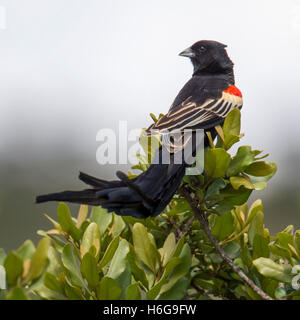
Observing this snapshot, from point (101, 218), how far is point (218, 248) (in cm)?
60

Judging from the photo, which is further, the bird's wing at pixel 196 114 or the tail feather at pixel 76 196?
the bird's wing at pixel 196 114

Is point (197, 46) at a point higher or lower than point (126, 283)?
higher

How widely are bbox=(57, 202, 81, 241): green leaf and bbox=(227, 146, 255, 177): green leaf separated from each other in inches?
31.7

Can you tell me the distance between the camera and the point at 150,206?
197 cm

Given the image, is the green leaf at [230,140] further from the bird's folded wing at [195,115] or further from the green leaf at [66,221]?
the green leaf at [66,221]

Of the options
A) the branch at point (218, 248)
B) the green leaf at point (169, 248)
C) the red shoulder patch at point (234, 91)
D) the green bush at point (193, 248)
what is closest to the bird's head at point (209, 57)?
the red shoulder patch at point (234, 91)

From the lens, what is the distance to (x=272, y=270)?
202 cm

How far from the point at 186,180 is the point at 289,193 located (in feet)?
48.1

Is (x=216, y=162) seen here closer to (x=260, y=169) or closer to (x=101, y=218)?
(x=260, y=169)

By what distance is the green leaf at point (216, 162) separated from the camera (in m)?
2.12

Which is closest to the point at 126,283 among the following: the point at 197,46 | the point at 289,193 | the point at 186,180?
the point at 186,180

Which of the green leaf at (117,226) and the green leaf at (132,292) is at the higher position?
the green leaf at (117,226)
